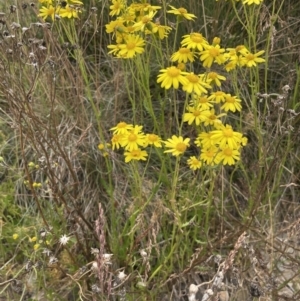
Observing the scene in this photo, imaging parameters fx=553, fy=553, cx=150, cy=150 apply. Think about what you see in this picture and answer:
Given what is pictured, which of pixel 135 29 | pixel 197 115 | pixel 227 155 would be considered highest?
pixel 135 29

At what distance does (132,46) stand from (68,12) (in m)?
0.27

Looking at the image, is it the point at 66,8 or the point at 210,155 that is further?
the point at 66,8

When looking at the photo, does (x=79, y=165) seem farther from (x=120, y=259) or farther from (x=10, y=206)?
(x=120, y=259)

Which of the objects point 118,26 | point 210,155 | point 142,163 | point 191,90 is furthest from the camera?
point 142,163

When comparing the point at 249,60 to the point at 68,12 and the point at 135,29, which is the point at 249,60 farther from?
the point at 68,12

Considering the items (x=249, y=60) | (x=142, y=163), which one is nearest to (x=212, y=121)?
(x=249, y=60)

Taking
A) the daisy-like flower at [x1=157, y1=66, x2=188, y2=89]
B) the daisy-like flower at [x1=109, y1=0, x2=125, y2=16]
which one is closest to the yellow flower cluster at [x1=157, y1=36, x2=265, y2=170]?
the daisy-like flower at [x1=157, y1=66, x2=188, y2=89]

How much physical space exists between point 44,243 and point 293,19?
158 cm

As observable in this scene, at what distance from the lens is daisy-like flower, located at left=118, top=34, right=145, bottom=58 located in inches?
65.4

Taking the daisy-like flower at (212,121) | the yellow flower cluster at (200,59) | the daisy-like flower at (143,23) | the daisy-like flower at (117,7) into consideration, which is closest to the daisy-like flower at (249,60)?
the yellow flower cluster at (200,59)

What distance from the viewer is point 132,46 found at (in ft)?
5.49

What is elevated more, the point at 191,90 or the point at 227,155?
the point at 191,90

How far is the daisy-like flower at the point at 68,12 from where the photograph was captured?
176cm

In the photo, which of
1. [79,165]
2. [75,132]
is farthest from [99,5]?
[79,165]
